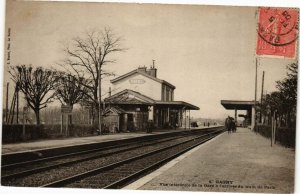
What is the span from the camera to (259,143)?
7457 mm

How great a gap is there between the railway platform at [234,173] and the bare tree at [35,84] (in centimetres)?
183

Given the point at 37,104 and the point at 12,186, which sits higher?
the point at 37,104

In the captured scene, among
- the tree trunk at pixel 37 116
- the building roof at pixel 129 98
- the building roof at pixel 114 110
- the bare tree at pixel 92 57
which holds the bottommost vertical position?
the tree trunk at pixel 37 116

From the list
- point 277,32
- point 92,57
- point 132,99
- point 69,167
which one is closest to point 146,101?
point 132,99

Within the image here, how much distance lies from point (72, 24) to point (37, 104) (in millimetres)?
1217

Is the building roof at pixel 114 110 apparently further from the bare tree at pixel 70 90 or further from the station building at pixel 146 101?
the bare tree at pixel 70 90

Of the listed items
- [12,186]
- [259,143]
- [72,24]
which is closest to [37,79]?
[72,24]

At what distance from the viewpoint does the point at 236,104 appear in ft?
23.7

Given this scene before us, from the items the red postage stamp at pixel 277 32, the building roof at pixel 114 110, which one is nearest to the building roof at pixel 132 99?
the building roof at pixel 114 110

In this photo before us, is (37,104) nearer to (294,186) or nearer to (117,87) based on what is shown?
(117,87)

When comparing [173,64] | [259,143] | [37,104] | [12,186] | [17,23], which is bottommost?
[12,186]

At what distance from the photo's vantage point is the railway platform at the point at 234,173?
21.8 ft

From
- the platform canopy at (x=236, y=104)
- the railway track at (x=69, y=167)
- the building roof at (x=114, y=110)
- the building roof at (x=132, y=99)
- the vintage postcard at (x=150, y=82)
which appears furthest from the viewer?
the building roof at (x=114, y=110)

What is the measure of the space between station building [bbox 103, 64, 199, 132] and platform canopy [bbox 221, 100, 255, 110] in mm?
412
